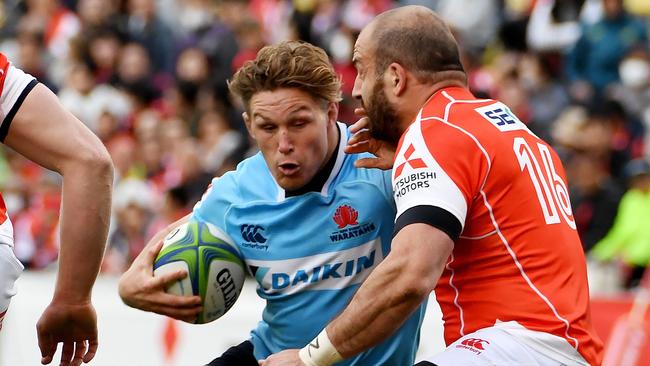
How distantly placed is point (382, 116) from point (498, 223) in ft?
2.26

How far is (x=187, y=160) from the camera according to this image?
12.9 metres

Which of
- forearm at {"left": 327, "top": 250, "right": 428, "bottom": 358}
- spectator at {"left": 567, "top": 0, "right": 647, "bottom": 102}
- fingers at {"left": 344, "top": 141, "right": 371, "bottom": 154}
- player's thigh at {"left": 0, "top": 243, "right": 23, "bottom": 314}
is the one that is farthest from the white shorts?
spectator at {"left": 567, "top": 0, "right": 647, "bottom": 102}

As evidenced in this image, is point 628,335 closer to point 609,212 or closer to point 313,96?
point 609,212

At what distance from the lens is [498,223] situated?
462cm

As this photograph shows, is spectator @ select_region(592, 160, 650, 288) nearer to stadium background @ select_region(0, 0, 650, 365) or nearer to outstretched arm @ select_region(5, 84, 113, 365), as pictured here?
stadium background @ select_region(0, 0, 650, 365)

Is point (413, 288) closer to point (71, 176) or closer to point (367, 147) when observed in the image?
point (367, 147)

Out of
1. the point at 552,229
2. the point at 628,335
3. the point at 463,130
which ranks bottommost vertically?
the point at 628,335

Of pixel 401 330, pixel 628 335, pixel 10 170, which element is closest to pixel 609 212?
pixel 628 335

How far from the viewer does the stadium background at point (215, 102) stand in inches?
391

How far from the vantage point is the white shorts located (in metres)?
4.51

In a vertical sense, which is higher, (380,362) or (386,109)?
(386,109)

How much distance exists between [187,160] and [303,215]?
7.65 metres

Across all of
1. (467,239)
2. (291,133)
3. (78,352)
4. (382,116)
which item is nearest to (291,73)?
(291,133)

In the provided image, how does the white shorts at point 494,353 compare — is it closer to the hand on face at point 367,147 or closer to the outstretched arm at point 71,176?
the hand on face at point 367,147
